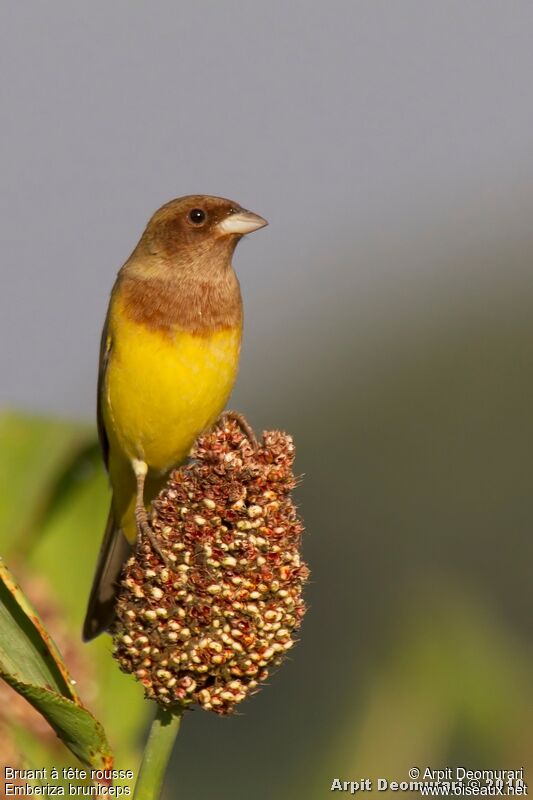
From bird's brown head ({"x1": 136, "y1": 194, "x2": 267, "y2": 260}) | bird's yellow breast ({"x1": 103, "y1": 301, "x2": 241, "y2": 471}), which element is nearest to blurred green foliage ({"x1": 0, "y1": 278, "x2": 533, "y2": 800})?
bird's yellow breast ({"x1": 103, "y1": 301, "x2": 241, "y2": 471})

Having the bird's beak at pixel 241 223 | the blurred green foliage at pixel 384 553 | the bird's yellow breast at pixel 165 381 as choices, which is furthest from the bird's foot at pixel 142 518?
the bird's beak at pixel 241 223

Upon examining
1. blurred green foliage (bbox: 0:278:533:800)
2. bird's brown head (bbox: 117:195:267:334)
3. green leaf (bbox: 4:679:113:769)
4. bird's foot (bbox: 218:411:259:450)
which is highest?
bird's brown head (bbox: 117:195:267:334)

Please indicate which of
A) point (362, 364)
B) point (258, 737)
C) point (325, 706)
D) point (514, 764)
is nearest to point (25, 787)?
point (514, 764)

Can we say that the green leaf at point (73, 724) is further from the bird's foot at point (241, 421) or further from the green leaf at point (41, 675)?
the bird's foot at point (241, 421)

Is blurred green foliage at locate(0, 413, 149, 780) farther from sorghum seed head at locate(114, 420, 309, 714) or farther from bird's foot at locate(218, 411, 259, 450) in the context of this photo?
sorghum seed head at locate(114, 420, 309, 714)

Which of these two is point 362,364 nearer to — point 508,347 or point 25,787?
point 508,347

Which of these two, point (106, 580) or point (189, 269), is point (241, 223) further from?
point (106, 580)

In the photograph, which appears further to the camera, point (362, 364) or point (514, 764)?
point (362, 364)
